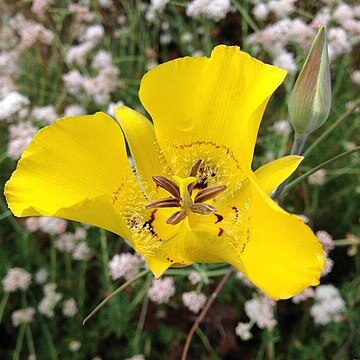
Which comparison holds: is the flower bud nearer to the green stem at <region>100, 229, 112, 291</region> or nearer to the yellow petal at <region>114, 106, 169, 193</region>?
the yellow petal at <region>114, 106, 169, 193</region>

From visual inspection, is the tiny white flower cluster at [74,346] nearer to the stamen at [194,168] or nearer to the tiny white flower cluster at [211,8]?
the stamen at [194,168]

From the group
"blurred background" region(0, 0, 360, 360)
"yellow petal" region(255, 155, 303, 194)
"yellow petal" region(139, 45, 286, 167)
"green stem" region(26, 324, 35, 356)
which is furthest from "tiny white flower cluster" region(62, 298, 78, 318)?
"yellow petal" region(255, 155, 303, 194)

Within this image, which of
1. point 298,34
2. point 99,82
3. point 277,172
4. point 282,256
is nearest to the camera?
point 282,256

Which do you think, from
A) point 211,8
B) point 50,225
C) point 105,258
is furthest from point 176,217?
point 211,8

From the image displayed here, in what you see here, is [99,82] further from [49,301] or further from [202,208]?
[202,208]

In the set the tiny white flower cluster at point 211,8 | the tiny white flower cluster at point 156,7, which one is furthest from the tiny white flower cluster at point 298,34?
the tiny white flower cluster at point 156,7

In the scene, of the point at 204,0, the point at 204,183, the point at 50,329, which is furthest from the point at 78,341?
the point at 204,0
